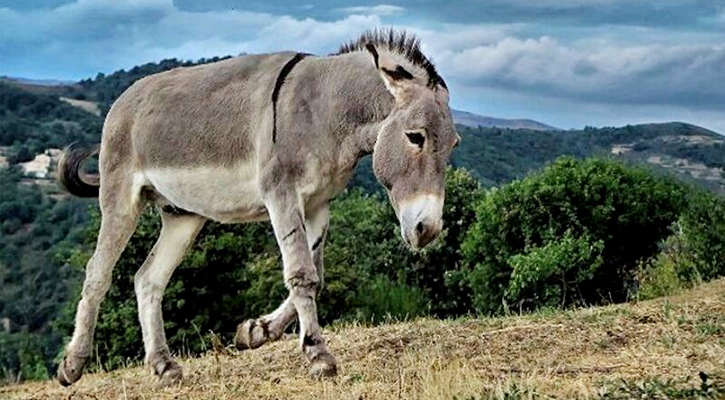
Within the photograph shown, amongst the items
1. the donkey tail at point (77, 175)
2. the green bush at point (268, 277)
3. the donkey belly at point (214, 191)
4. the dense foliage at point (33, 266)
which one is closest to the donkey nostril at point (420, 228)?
the donkey belly at point (214, 191)

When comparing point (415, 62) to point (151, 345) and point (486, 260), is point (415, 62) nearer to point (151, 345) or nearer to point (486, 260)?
point (151, 345)

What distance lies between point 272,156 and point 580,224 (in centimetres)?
2001

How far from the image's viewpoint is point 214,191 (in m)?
9.03

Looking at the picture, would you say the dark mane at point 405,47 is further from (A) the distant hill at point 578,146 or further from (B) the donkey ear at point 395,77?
(A) the distant hill at point 578,146

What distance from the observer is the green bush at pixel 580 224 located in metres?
26.9

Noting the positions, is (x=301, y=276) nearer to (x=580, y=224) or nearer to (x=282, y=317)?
(x=282, y=317)

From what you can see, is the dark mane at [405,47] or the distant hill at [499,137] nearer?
the dark mane at [405,47]

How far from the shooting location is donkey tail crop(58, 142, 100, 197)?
35.8 ft

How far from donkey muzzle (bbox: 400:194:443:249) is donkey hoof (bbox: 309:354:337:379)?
116 centimetres

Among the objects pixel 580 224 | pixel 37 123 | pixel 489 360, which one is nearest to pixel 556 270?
pixel 580 224

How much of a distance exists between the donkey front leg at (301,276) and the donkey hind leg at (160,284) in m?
1.76

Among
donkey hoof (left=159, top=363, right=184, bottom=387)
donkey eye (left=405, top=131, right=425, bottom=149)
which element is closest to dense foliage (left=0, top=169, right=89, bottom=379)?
donkey hoof (left=159, top=363, right=184, bottom=387)

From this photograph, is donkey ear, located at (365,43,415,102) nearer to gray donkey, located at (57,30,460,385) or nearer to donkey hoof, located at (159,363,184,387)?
gray donkey, located at (57,30,460,385)

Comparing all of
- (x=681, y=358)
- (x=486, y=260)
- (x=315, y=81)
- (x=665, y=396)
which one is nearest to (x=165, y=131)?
(x=315, y=81)
